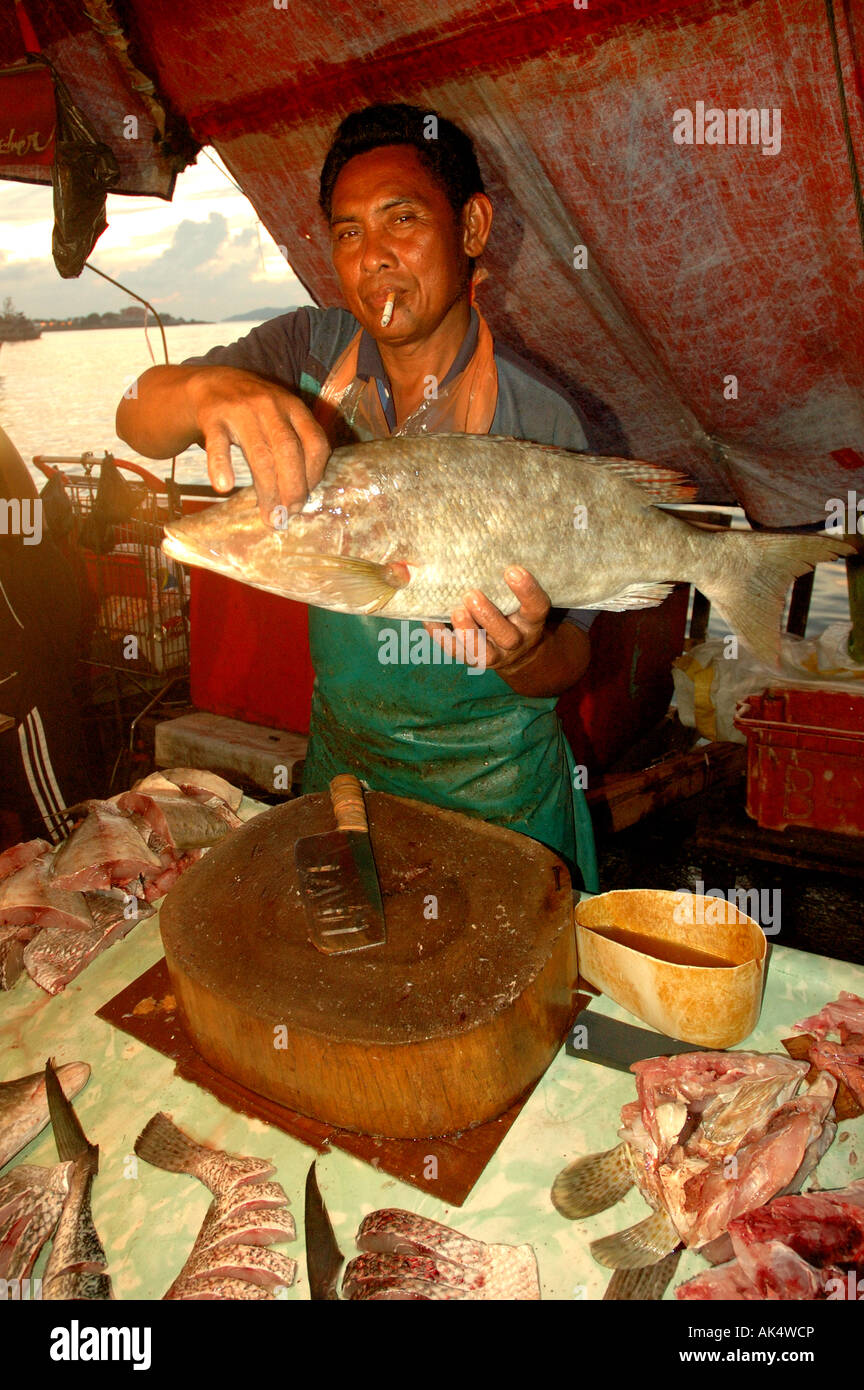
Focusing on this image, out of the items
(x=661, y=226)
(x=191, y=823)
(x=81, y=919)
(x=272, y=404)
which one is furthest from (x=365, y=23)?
(x=81, y=919)

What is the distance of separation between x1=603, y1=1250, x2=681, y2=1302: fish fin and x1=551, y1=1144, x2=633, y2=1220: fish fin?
128 millimetres

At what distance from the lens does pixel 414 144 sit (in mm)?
2285

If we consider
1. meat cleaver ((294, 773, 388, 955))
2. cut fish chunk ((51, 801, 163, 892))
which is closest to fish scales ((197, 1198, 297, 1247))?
meat cleaver ((294, 773, 388, 955))

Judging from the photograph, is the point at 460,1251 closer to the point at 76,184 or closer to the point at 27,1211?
the point at 27,1211

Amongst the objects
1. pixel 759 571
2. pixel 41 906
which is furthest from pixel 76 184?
pixel 759 571

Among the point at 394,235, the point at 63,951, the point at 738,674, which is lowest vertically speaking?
the point at 63,951

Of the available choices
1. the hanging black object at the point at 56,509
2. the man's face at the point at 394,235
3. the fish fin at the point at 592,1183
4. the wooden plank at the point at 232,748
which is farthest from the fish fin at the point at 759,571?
the hanging black object at the point at 56,509

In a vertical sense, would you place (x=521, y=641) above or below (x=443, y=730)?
above

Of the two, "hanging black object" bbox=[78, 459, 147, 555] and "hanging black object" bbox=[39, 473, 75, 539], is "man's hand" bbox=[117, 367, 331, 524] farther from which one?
"hanging black object" bbox=[78, 459, 147, 555]

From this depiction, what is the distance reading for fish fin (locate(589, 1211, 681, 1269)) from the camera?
1473 millimetres

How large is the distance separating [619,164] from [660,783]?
13.8 feet

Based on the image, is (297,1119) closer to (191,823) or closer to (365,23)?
(191,823)

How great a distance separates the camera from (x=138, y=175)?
484 centimetres

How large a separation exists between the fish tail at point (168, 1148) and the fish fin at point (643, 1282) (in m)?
0.89
